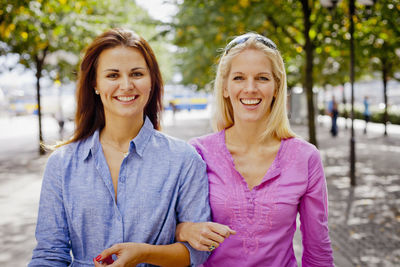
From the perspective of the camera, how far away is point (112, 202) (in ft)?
6.27

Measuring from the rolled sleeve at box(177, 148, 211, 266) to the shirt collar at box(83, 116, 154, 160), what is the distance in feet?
0.84

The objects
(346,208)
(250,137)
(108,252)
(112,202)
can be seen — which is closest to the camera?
(108,252)

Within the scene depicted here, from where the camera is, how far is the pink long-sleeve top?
7.02 ft

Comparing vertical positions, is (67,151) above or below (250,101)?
below

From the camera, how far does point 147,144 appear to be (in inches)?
81.3

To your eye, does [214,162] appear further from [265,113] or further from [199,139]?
[265,113]

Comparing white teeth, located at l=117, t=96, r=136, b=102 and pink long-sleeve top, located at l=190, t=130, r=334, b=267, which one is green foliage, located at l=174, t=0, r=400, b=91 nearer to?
pink long-sleeve top, located at l=190, t=130, r=334, b=267

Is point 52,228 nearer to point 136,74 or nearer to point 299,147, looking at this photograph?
point 136,74

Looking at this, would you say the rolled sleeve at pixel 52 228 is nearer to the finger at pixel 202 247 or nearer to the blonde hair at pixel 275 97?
the finger at pixel 202 247

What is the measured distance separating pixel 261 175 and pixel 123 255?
37.3 inches

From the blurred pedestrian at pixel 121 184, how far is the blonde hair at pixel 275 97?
0.49m

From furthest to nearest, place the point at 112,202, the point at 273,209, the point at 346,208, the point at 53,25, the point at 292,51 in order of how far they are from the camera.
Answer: the point at 292,51 < the point at 53,25 < the point at 346,208 < the point at 273,209 < the point at 112,202

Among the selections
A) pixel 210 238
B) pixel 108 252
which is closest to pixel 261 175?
pixel 210 238

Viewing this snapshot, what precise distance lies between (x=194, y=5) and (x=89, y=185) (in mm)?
8592
